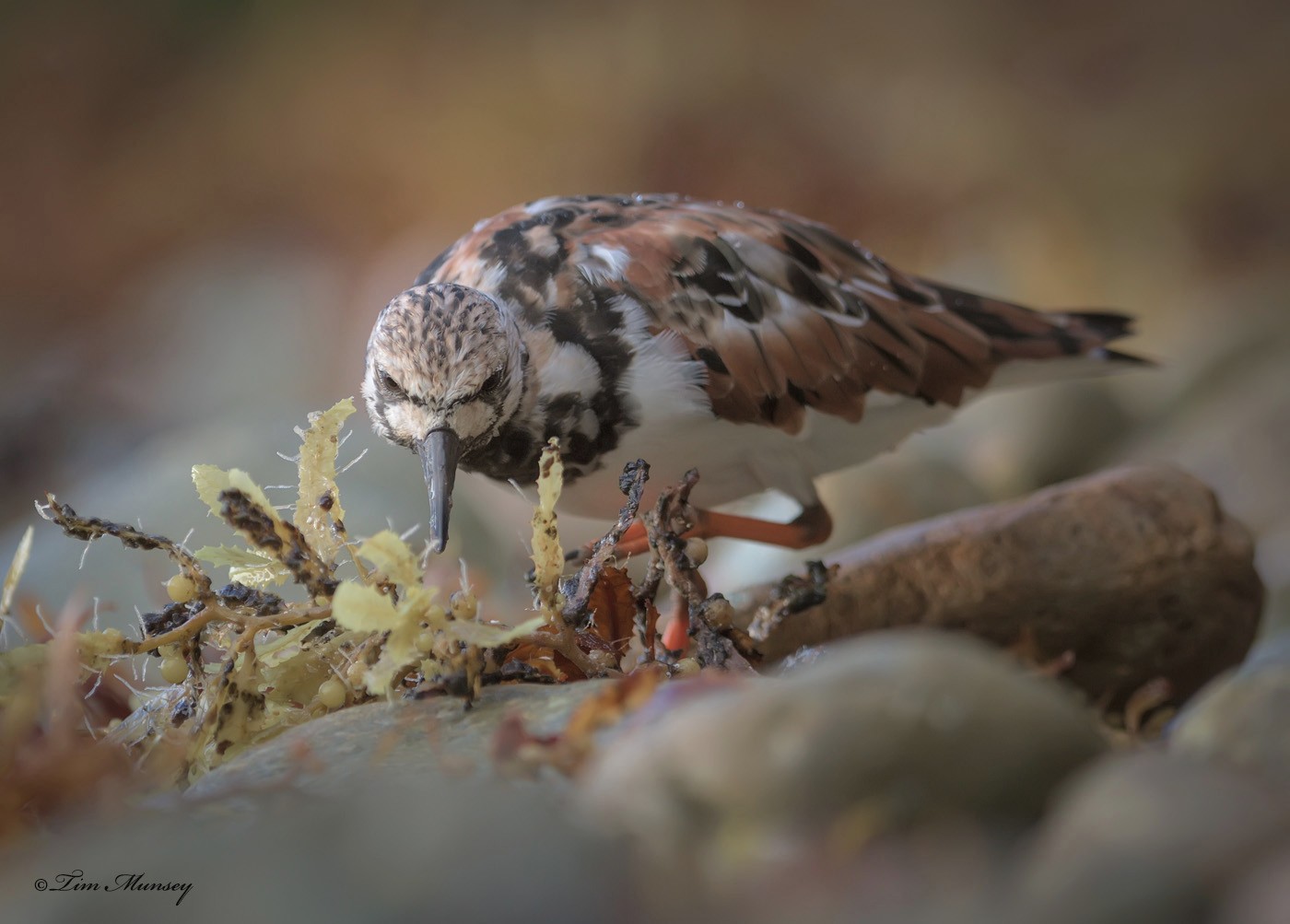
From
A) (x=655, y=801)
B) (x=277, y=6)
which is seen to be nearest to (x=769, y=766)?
(x=655, y=801)

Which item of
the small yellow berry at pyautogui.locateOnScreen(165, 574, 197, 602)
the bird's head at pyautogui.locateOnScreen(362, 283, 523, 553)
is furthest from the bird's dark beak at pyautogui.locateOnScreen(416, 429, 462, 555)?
the small yellow berry at pyautogui.locateOnScreen(165, 574, 197, 602)

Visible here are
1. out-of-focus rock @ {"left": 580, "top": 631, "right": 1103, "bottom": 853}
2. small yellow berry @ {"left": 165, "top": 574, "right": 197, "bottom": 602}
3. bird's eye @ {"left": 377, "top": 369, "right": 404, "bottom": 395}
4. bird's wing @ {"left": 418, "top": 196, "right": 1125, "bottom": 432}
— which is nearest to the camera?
out-of-focus rock @ {"left": 580, "top": 631, "right": 1103, "bottom": 853}

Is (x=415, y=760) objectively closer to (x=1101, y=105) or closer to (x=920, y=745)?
(x=920, y=745)

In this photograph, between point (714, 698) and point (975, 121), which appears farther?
point (975, 121)

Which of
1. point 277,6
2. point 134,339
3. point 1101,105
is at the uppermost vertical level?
point 277,6

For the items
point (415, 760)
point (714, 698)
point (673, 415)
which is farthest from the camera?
point (673, 415)

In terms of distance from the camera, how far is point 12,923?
0.60m

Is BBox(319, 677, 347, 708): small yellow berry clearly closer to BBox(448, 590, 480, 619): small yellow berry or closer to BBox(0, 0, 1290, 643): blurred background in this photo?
BBox(448, 590, 480, 619): small yellow berry

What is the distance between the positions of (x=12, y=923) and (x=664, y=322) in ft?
3.53

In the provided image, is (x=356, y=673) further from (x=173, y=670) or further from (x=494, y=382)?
(x=494, y=382)

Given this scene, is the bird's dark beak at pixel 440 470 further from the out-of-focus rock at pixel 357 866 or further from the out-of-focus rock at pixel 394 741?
the out-of-focus rock at pixel 357 866

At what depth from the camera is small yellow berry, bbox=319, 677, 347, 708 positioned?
1.04 metres

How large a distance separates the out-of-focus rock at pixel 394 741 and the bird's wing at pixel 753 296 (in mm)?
655

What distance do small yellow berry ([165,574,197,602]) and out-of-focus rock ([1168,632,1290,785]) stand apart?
32.3 inches
